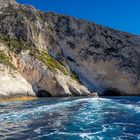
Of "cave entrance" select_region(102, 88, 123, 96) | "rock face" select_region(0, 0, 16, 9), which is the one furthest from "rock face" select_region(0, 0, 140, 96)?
"rock face" select_region(0, 0, 16, 9)

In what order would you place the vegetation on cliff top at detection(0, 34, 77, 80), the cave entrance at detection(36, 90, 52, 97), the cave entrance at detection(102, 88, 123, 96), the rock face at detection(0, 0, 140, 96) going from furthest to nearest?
the cave entrance at detection(102, 88, 123, 96) < the vegetation on cliff top at detection(0, 34, 77, 80) < the rock face at detection(0, 0, 140, 96) < the cave entrance at detection(36, 90, 52, 97)

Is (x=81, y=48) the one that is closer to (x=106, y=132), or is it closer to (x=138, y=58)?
(x=138, y=58)

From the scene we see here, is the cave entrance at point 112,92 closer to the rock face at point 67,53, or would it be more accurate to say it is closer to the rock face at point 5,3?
the rock face at point 67,53

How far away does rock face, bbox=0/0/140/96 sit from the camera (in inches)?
3844

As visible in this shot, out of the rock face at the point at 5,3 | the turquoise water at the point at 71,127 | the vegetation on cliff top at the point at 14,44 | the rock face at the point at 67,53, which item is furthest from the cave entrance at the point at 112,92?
the turquoise water at the point at 71,127

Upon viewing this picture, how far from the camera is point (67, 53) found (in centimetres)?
12044

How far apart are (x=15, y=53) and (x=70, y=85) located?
59.0 ft

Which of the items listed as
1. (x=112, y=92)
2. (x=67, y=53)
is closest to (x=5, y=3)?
(x=67, y=53)

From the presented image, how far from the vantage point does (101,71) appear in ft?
392

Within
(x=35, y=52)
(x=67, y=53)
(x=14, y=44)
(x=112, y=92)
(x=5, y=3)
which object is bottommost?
(x=112, y=92)

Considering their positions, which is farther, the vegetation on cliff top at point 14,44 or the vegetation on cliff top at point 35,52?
the vegetation on cliff top at point 35,52

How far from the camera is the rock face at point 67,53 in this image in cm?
9762

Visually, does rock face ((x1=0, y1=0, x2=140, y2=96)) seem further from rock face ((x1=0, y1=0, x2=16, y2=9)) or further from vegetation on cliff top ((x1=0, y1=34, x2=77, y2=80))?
rock face ((x1=0, y1=0, x2=16, y2=9))

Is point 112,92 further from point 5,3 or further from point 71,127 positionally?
point 71,127
